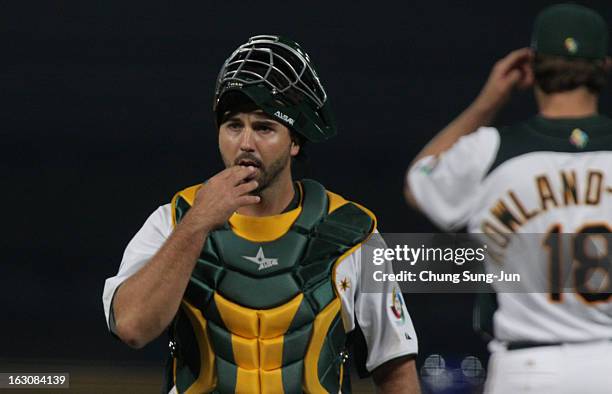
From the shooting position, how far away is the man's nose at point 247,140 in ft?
13.4

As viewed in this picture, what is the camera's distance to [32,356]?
24.2 feet

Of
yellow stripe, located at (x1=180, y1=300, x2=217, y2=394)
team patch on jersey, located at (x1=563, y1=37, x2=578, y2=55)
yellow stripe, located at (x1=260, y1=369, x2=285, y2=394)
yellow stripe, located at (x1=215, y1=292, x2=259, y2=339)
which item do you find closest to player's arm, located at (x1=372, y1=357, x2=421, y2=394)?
yellow stripe, located at (x1=260, y1=369, x2=285, y2=394)

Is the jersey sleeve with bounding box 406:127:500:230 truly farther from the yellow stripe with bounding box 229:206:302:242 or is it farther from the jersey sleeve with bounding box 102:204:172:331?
the jersey sleeve with bounding box 102:204:172:331

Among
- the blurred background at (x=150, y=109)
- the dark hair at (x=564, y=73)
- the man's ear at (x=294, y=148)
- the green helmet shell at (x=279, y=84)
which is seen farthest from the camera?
the blurred background at (x=150, y=109)

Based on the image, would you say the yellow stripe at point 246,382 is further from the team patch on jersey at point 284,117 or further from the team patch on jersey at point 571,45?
the team patch on jersey at point 571,45

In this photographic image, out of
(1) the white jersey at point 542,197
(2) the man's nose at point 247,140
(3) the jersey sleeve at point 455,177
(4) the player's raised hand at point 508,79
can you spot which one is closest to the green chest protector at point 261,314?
(2) the man's nose at point 247,140

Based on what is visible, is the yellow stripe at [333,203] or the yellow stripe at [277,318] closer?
the yellow stripe at [277,318]

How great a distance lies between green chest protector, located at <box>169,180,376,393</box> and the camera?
4.07 meters

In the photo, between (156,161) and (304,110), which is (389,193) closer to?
(156,161)

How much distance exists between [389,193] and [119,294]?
12.3 feet

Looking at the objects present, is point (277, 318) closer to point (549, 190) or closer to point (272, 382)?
point (272, 382)

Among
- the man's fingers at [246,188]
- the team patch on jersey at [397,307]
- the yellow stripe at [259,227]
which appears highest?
the man's fingers at [246,188]

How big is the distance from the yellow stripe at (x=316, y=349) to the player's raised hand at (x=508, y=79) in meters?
0.93

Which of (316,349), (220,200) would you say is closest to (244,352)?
(316,349)
